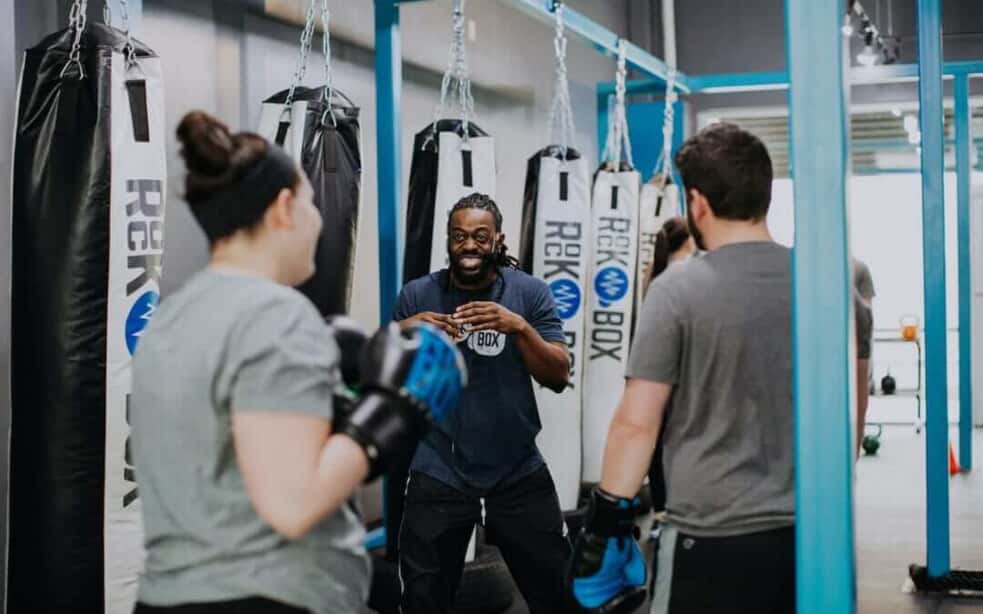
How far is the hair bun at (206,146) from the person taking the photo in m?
1.85

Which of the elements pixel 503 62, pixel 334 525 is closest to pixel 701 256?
pixel 334 525

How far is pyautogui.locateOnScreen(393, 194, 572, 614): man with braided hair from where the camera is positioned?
3.37 meters

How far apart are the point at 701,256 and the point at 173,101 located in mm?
2570

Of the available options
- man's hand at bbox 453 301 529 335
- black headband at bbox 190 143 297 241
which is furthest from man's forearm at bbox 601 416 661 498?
man's hand at bbox 453 301 529 335

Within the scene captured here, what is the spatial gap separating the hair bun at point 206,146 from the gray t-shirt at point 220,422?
0.54 feet

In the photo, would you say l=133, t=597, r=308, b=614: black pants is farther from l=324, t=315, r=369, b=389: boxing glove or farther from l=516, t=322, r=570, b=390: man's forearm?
l=516, t=322, r=570, b=390: man's forearm

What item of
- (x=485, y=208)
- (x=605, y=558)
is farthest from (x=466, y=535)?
(x=605, y=558)

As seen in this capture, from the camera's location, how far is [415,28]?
601 cm

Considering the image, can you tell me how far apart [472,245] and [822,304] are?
1796mm

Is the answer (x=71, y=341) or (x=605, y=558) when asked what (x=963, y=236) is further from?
(x=71, y=341)

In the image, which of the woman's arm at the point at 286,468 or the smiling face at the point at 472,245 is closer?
the woman's arm at the point at 286,468

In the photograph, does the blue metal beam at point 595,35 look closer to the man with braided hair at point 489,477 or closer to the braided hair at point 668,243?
the braided hair at point 668,243

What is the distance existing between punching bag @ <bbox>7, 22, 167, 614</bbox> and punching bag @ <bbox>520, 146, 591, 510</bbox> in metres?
2.24

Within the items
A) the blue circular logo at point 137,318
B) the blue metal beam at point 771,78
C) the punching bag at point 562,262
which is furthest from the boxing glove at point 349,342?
the blue metal beam at point 771,78
